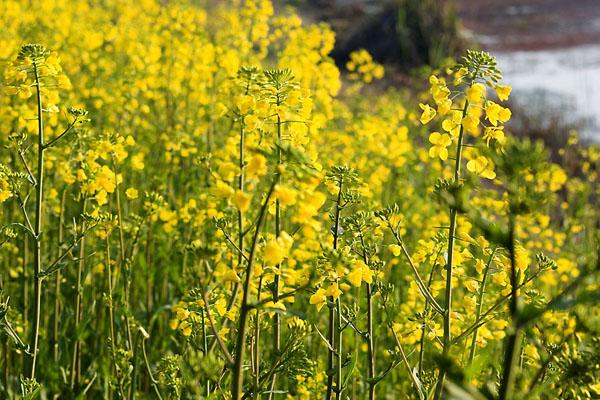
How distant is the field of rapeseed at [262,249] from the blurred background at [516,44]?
1.76 meters

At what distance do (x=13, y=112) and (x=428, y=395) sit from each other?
233 cm

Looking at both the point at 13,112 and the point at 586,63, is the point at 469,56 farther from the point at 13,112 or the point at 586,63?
the point at 586,63

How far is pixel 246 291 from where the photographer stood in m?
1.46

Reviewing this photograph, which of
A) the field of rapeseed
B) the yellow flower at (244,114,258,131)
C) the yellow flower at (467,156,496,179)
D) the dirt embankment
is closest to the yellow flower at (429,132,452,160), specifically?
the field of rapeseed

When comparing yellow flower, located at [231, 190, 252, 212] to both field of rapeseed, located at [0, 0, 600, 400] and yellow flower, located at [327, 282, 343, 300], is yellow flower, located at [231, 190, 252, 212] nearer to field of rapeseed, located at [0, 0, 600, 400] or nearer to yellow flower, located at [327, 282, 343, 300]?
field of rapeseed, located at [0, 0, 600, 400]

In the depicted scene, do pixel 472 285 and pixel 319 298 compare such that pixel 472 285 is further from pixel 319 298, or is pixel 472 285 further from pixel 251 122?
pixel 251 122

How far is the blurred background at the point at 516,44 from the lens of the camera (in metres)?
11.4

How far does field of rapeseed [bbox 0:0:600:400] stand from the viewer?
4.99 ft

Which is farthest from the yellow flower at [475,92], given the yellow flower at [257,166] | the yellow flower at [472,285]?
the yellow flower at [257,166]

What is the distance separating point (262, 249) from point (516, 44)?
18.6 meters

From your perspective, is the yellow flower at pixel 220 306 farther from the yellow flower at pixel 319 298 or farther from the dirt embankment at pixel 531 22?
the dirt embankment at pixel 531 22

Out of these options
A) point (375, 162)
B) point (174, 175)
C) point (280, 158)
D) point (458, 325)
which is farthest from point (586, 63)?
point (280, 158)

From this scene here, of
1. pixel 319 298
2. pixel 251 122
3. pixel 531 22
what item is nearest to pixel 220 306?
pixel 319 298

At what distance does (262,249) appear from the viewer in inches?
68.1
